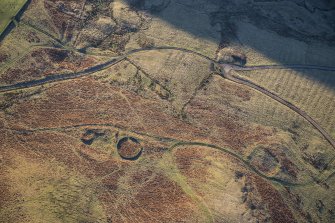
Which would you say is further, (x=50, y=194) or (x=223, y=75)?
(x=223, y=75)

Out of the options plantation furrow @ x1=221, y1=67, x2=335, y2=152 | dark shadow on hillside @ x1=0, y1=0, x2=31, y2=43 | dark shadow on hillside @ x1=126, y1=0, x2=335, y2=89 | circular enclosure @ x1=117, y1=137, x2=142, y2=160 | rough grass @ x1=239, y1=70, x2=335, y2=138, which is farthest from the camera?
dark shadow on hillside @ x1=126, y1=0, x2=335, y2=89

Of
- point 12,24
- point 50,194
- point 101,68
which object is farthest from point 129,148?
point 12,24

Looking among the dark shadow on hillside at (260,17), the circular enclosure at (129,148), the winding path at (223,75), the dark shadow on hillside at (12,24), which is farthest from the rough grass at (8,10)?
the circular enclosure at (129,148)

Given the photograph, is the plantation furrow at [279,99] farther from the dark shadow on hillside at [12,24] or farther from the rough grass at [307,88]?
the dark shadow on hillside at [12,24]

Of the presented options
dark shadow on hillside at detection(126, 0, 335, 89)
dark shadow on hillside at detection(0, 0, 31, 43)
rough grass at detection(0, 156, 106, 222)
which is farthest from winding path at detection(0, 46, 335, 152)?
rough grass at detection(0, 156, 106, 222)

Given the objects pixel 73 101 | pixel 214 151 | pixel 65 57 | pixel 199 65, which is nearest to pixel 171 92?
pixel 199 65

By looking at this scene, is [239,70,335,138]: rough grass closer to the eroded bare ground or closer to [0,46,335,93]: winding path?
the eroded bare ground

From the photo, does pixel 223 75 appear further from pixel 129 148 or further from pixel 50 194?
pixel 50 194
